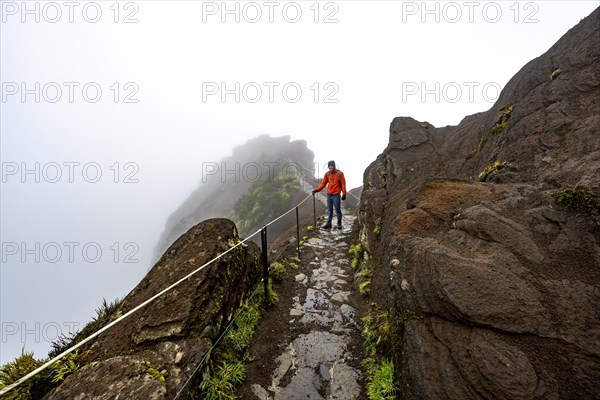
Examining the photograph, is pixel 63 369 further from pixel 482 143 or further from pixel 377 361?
pixel 482 143

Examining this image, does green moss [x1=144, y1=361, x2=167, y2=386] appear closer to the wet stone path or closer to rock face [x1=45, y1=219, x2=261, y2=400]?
rock face [x1=45, y1=219, x2=261, y2=400]

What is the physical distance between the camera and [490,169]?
260 inches

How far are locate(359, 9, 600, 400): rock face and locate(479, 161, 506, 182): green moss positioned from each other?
5cm

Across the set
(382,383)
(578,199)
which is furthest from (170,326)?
(578,199)

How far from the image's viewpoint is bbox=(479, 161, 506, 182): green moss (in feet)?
21.1

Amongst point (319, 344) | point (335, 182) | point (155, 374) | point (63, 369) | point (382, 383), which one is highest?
point (335, 182)

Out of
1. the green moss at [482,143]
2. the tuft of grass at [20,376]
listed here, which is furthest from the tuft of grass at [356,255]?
the tuft of grass at [20,376]

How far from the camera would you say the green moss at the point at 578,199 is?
4.11m

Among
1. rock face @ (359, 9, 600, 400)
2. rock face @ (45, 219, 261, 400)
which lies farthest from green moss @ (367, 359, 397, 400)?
rock face @ (45, 219, 261, 400)

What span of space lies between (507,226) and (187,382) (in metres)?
5.60

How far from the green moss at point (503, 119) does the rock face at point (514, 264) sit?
0.07 m

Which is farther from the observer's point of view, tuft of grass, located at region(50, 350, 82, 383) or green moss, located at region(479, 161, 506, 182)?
green moss, located at region(479, 161, 506, 182)

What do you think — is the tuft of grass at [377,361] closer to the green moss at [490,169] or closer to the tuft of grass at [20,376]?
the green moss at [490,169]

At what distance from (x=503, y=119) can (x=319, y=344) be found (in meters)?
7.97
